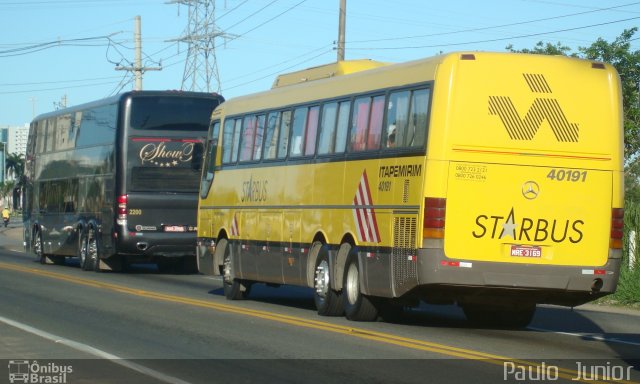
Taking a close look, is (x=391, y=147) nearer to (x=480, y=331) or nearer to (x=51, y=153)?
(x=480, y=331)

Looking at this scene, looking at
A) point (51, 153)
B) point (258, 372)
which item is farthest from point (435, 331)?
point (51, 153)

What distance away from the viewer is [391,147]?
16172 mm

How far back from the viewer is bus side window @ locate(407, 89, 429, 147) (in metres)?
15.3

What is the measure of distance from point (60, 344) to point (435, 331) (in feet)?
15.4

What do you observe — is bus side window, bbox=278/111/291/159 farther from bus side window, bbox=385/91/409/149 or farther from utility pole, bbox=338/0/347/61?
utility pole, bbox=338/0/347/61

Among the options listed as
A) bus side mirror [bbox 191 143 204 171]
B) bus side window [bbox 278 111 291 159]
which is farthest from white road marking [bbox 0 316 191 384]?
bus side mirror [bbox 191 143 204 171]

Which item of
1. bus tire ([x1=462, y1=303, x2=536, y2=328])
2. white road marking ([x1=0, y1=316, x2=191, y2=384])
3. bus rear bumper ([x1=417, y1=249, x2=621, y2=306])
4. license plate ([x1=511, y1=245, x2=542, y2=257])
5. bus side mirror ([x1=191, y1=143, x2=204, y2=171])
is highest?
bus side mirror ([x1=191, y1=143, x2=204, y2=171])

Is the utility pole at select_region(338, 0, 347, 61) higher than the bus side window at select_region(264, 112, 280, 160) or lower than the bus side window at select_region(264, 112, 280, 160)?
higher

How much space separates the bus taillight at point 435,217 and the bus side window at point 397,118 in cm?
131

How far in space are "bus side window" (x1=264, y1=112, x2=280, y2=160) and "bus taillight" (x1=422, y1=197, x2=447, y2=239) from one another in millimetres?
5645

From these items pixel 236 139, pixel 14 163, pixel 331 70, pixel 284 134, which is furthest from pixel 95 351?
pixel 14 163
